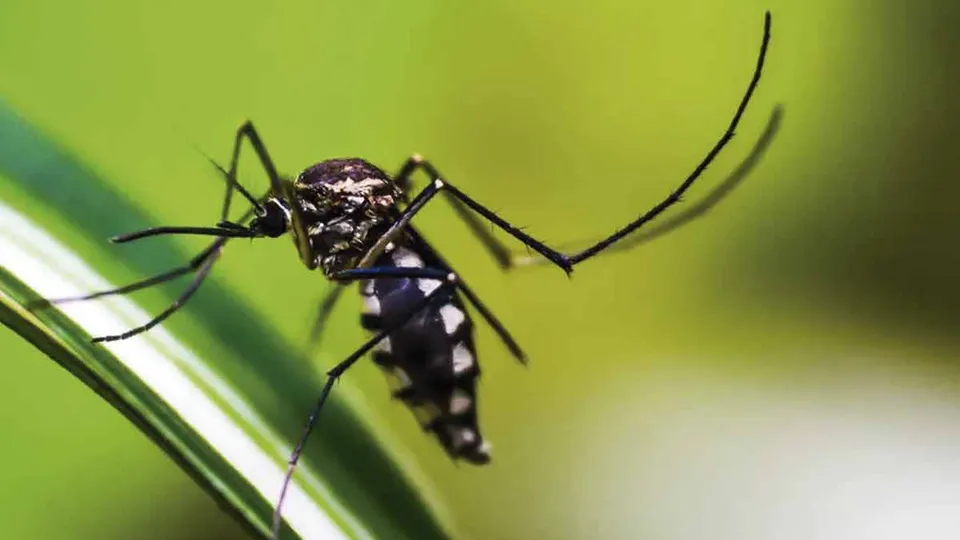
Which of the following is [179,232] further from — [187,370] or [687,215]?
[687,215]

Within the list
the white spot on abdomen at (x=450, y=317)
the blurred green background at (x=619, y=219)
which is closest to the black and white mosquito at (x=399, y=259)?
the white spot on abdomen at (x=450, y=317)

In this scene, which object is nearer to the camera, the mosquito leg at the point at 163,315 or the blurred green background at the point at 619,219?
the mosquito leg at the point at 163,315

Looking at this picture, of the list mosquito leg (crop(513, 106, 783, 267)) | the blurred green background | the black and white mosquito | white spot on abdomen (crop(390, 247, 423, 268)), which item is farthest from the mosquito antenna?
the blurred green background

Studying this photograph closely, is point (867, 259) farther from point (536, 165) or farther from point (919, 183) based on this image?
point (536, 165)

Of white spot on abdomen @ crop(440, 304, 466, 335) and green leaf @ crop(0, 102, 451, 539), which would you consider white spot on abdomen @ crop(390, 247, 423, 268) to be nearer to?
white spot on abdomen @ crop(440, 304, 466, 335)

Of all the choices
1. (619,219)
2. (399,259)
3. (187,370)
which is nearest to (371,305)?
(399,259)

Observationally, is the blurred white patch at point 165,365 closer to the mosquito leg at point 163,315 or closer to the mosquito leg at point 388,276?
the mosquito leg at point 163,315
